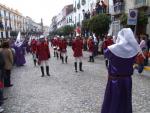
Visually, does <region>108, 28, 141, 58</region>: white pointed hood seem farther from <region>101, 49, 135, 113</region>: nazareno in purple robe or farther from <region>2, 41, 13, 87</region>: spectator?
<region>2, 41, 13, 87</region>: spectator

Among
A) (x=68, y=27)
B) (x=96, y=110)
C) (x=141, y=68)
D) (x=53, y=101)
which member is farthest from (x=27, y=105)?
(x=68, y=27)

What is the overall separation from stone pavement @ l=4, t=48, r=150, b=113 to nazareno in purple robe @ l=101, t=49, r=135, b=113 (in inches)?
71.9

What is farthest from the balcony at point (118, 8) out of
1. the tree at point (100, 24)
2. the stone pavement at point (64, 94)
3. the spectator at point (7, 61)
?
the spectator at point (7, 61)

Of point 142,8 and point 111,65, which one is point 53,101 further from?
point 142,8

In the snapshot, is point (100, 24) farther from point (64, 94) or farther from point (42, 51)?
point (64, 94)

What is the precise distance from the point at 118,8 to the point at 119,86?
27.6m

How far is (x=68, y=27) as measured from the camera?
6481 centimetres

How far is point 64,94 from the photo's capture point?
33.1 ft

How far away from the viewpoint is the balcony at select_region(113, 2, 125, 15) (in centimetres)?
3218

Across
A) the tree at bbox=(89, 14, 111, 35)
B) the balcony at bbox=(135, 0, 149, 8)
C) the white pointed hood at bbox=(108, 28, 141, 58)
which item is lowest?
the white pointed hood at bbox=(108, 28, 141, 58)

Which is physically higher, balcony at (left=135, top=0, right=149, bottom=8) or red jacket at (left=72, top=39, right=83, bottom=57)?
balcony at (left=135, top=0, right=149, bottom=8)

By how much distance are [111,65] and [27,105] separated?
3.50 m

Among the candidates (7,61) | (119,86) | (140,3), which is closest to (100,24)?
(140,3)

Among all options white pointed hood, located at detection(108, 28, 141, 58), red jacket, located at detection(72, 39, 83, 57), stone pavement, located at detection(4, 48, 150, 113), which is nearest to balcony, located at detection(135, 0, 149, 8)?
red jacket, located at detection(72, 39, 83, 57)
